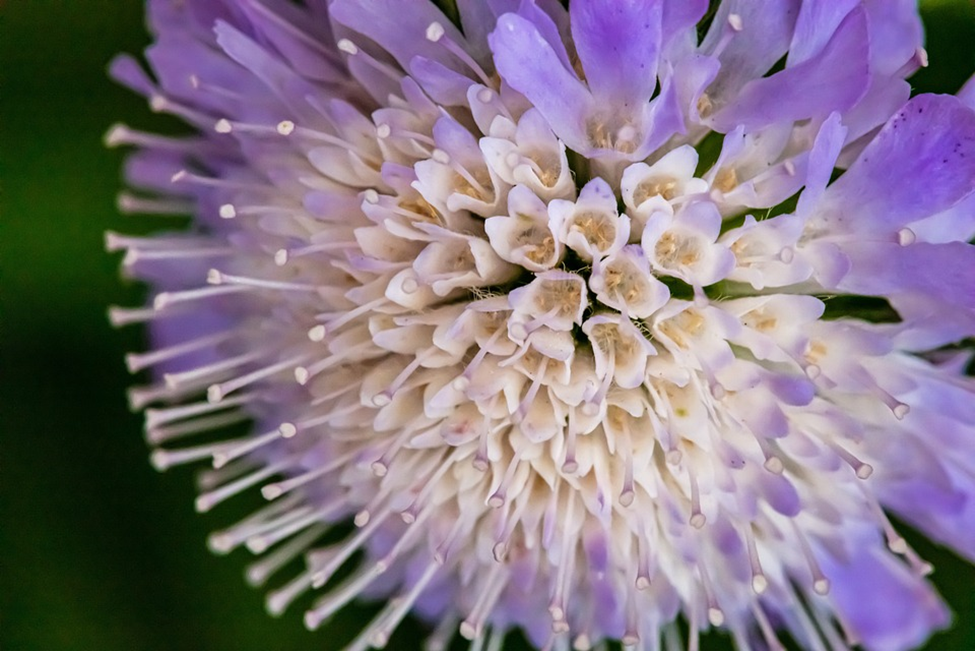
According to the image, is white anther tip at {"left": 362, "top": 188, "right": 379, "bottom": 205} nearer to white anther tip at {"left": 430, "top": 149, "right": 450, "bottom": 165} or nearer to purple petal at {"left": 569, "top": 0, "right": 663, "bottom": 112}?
white anther tip at {"left": 430, "top": 149, "right": 450, "bottom": 165}

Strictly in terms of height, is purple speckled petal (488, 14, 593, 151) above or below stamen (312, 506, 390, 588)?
above

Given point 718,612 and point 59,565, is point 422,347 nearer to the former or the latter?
point 718,612

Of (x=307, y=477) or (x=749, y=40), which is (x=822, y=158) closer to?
(x=749, y=40)

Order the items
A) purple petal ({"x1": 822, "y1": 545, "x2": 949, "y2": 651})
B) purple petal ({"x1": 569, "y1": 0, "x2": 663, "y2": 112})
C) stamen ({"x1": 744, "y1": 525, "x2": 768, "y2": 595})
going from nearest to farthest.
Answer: purple petal ({"x1": 569, "y1": 0, "x2": 663, "y2": 112}) → stamen ({"x1": 744, "y1": 525, "x2": 768, "y2": 595}) → purple petal ({"x1": 822, "y1": 545, "x2": 949, "y2": 651})

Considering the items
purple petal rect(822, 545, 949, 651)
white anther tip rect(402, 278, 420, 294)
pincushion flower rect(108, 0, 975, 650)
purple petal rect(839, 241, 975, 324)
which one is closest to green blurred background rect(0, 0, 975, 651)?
purple petal rect(822, 545, 949, 651)

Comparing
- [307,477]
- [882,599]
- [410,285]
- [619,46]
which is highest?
[619,46]

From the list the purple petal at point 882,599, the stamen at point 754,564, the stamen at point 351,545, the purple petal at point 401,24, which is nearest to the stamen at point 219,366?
the stamen at point 351,545

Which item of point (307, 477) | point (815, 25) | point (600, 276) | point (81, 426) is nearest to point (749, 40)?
point (815, 25)
